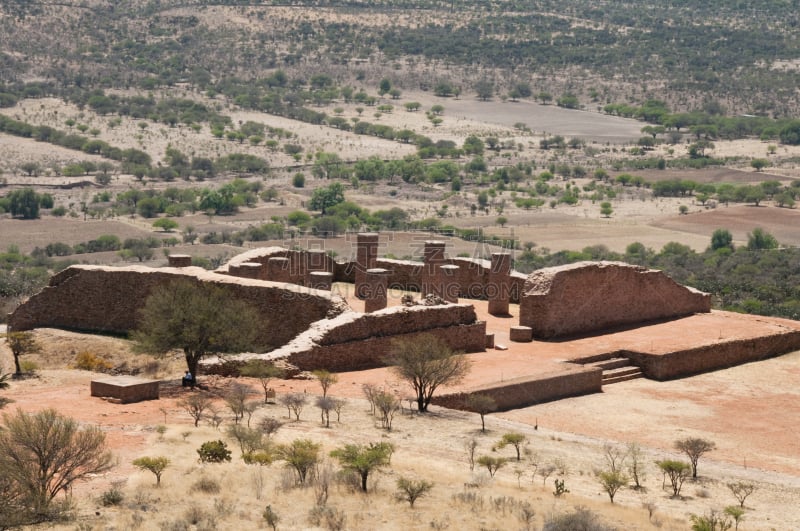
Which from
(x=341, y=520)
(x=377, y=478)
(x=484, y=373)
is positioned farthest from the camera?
(x=484, y=373)

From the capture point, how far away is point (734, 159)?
11000cm

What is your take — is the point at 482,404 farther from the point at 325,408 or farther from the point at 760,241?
the point at 760,241

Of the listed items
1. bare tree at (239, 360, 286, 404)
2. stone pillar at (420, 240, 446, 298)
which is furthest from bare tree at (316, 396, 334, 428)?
stone pillar at (420, 240, 446, 298)

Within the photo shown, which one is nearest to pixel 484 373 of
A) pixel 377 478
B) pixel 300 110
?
pixel 377 478

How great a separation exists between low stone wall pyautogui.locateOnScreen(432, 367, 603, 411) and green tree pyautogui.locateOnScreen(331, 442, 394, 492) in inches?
219

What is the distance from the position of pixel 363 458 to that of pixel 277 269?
15024mm

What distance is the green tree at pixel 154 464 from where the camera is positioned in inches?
696

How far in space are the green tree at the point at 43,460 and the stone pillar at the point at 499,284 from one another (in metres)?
16.4

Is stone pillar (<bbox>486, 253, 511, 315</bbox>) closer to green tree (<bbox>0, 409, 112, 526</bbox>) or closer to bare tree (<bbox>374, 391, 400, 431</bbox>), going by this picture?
bare tree (<bbox>374, 391, 400, 431</bbox>)

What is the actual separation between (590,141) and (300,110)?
29.8 metres

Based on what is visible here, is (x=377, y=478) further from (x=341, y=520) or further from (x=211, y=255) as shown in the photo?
(x=211, y=255)

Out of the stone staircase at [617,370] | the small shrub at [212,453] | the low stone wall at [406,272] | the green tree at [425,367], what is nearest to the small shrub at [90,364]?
the low stone wall at [406,272]

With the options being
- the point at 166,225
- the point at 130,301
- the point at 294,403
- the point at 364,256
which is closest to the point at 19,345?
the point at 130,301

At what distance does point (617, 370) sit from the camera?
28453mm
